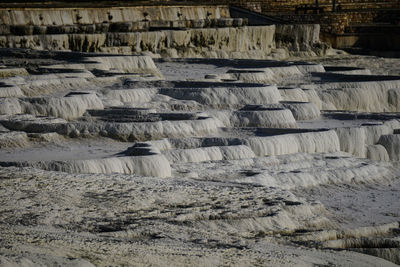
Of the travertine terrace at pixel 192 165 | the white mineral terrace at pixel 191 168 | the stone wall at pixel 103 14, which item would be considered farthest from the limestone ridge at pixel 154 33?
the white mineral terrace at pixel 191 168

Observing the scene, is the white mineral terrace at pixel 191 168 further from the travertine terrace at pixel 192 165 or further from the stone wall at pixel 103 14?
the stone wall at pixel 103 14

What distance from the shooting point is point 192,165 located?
922 cm

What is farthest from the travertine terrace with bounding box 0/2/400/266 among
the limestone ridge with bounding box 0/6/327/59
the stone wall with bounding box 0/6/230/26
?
the stone wall with bounding box 0/6/230/26

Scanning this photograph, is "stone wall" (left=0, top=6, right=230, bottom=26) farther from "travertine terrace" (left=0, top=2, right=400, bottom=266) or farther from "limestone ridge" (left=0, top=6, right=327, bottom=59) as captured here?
"travertine terrace" (left=0, top=2, right=400, bottom=266)

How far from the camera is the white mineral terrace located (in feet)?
21.0

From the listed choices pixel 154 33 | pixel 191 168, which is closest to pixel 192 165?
pixel 191 168

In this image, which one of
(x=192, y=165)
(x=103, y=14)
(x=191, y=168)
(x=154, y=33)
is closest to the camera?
(x=191, y=168)

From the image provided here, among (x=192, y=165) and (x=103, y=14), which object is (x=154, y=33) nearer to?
(x=103, y=14)

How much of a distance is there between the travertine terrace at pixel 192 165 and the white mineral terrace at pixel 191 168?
2cm

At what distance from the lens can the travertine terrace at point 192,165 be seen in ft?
21.1

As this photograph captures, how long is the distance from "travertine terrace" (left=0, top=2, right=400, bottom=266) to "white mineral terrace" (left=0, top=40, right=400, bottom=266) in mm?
17

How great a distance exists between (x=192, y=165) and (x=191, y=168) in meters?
0.14

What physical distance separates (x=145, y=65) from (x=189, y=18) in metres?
10.0

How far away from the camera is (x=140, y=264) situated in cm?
568
